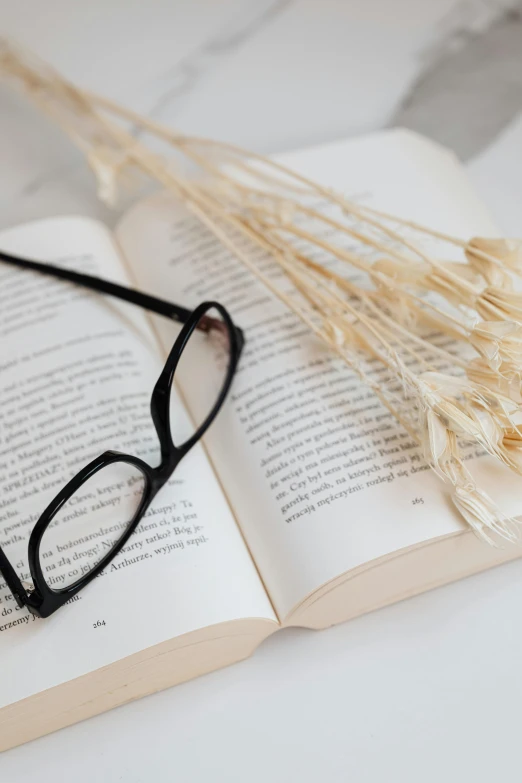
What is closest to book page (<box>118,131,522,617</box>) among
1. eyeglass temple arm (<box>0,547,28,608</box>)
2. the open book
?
the open book

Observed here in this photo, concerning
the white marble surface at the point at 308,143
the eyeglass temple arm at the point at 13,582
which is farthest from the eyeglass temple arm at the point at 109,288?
the eyeglass temple arm at the point at 13,582

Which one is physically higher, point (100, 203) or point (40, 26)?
point (40, 26)

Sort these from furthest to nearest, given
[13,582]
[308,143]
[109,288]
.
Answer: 1. [308,143]
2. [109,288]
3. [13,582]

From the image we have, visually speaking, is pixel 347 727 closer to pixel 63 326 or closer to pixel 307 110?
pixel 63 326

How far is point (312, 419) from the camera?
591mm

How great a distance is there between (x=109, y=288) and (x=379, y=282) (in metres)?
0.24

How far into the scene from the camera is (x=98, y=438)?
59cm

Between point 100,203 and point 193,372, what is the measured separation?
263 mm

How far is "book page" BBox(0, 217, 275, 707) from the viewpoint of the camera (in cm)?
51

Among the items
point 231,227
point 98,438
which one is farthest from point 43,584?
point 231,227

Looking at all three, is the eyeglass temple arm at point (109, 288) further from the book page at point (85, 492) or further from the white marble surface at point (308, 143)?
the white marble surface at point (308, 143)

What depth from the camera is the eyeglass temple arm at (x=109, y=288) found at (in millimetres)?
647

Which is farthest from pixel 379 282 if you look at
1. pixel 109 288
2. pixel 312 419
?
pixel 109 288

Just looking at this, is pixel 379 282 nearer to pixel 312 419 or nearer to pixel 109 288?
pixel 312 419
